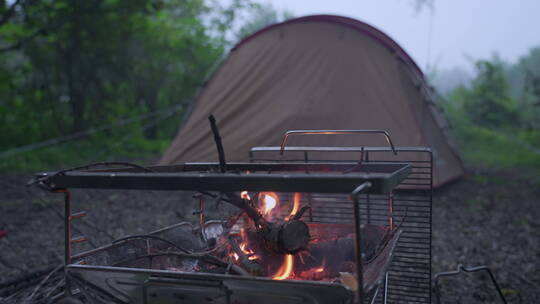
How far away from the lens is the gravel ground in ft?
10.9

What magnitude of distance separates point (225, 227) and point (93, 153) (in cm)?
796

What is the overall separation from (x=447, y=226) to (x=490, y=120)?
9221mm

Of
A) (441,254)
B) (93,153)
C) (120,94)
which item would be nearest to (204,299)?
(441,254)

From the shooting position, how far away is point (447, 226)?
15.5 ft

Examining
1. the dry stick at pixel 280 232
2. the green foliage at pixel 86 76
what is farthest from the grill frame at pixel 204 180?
the green foliage at pixel 86 76

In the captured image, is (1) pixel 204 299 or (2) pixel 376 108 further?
(2) pixel 376 108

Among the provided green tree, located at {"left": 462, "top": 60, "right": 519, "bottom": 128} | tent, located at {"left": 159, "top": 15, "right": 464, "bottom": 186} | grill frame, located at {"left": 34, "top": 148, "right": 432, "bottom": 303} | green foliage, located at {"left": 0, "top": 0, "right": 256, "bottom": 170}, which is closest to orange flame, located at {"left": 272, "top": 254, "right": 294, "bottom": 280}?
grill frame, located at {"left": 34, "top": 148, "right": 432, "bottom": 303}

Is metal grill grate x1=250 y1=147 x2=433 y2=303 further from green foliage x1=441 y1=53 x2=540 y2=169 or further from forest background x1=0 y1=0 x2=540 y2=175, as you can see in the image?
green foliage x1=441 y1=53 x2=540 y2=169

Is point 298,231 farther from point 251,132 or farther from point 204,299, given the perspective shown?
point 251,132

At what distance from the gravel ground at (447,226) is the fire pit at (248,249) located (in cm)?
42

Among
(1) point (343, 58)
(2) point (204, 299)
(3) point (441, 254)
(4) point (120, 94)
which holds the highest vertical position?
(4) point (120, 94)

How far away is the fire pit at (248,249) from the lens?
149cm

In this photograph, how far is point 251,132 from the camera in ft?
18.8

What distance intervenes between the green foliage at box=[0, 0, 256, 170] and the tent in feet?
9.06
